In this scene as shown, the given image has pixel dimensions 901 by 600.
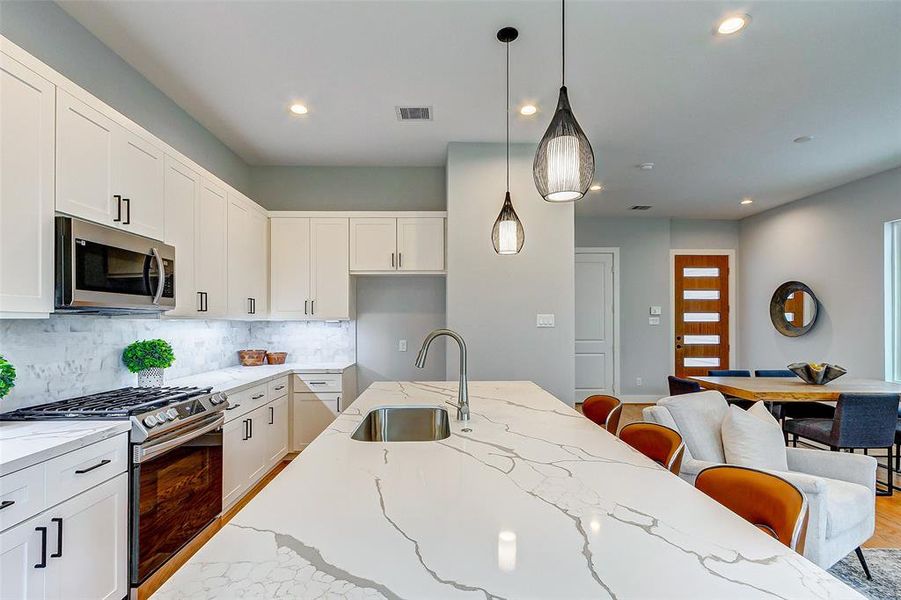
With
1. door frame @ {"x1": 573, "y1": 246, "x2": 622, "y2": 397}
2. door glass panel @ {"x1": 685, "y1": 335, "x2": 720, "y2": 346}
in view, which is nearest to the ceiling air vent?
door frame @ {"x1": 573, "y1": 246, "x2": 622, "y2": 397}

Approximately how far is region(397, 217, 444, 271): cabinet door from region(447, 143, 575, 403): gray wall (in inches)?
12.4

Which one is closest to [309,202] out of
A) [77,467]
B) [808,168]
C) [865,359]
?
[77,467]

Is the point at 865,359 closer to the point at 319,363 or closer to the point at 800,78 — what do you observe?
the point at 800,78

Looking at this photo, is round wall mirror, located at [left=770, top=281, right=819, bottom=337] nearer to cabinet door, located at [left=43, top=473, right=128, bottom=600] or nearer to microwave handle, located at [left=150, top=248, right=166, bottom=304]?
microwave handle, located at [left=150, top=248, right=166, bottom=304]

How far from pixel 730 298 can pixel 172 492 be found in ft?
24.1

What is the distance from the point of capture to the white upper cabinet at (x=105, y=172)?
1.93m

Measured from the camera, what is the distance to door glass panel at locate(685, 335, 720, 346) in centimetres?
698

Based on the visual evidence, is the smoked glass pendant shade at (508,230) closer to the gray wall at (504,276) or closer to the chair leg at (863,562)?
the gray wall at (504,276)

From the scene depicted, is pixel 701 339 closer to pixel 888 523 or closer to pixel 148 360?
pixel 888 523

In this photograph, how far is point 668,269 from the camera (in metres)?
6.89

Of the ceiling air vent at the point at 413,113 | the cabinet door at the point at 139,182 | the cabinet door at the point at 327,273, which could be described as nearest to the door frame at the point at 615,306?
the cabinet door at the point at 327,273

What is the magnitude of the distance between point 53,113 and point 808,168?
580 cm

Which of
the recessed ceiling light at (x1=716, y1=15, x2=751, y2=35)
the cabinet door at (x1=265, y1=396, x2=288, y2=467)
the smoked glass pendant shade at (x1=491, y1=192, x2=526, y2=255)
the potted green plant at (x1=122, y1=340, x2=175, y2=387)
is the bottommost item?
the cabinet door at (x1=265, y1=396, x2=288, y2=467)

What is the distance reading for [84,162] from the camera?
2037 millimetres
